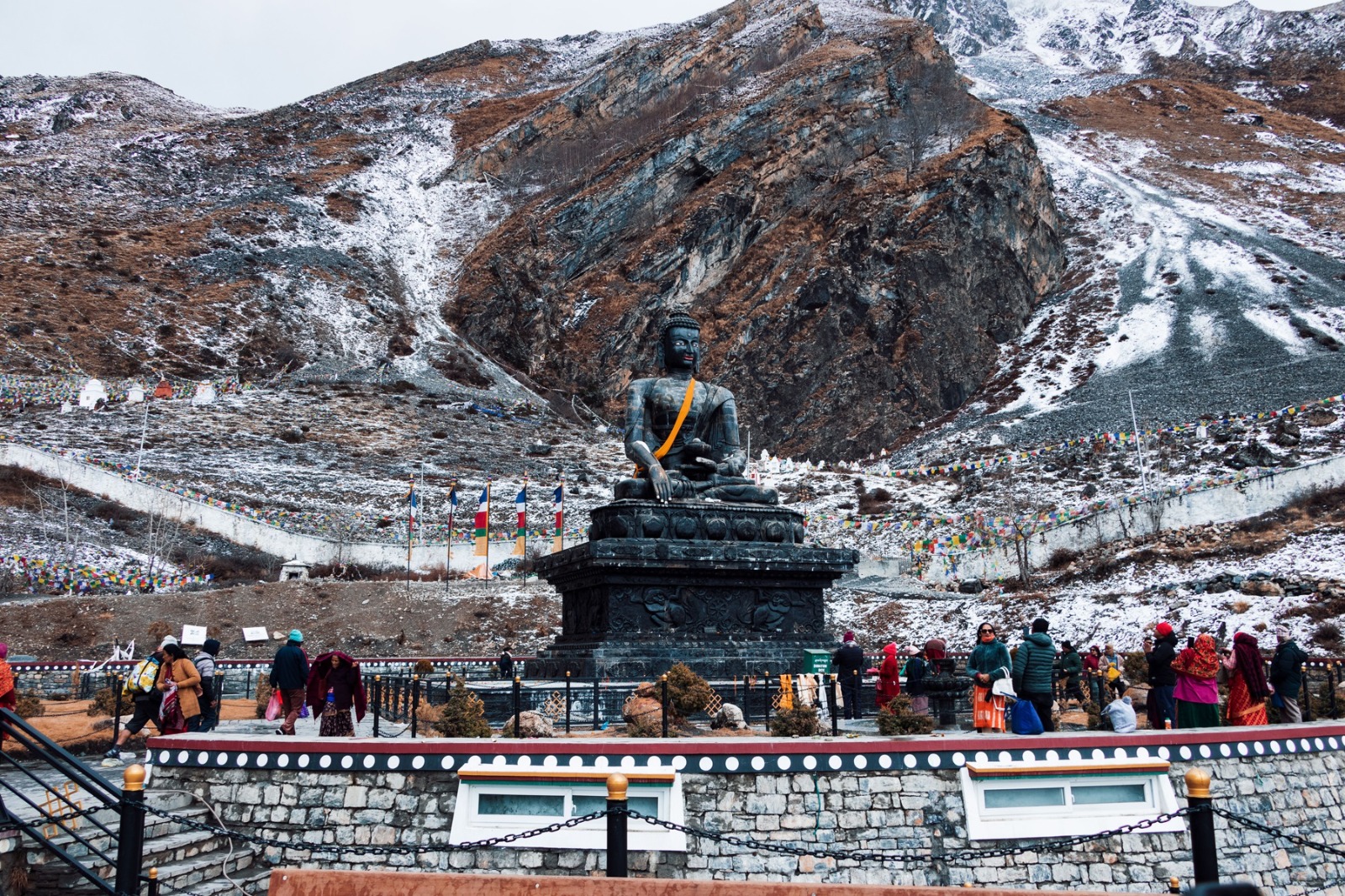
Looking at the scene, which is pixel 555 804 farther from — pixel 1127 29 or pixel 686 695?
pixel 1127 29

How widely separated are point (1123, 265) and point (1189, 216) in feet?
32.4

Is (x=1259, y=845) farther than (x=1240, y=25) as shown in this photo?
No

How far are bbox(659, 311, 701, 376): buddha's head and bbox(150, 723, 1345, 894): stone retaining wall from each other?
8.80 meters

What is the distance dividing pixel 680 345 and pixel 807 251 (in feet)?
157

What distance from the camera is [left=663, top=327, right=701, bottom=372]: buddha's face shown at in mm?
15203

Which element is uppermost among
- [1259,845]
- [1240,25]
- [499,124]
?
[1240,25]

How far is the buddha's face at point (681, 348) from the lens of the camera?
1520cm

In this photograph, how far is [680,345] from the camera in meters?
15.2

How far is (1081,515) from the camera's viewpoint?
27.1 meters

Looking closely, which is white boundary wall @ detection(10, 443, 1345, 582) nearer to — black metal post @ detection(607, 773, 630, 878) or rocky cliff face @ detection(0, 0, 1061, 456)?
rocky cliff face @ detection(0, 0, 1061, 456)

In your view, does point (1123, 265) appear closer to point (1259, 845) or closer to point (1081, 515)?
point (1081, 515)

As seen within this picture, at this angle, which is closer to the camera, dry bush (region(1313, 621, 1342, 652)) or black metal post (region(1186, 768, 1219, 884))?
black metal post (region(1186, 768, 1219, 884))

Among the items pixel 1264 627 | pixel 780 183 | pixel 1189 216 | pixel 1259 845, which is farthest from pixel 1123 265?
pixel 1259 845

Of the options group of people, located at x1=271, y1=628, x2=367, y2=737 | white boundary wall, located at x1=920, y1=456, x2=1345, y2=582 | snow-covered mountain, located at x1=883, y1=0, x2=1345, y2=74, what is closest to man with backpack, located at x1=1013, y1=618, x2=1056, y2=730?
group of people, located at x1=271, y1=628, x2=367, y2=737
